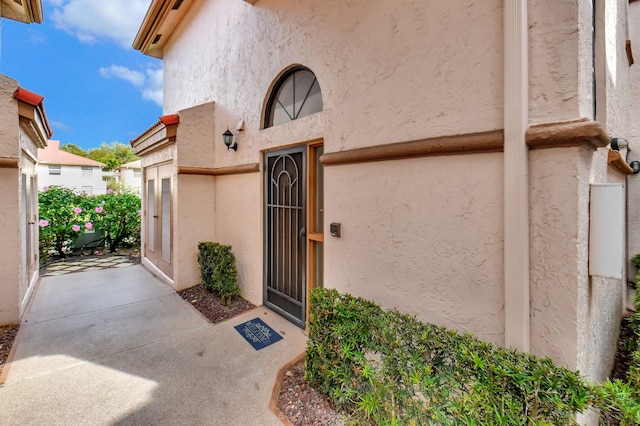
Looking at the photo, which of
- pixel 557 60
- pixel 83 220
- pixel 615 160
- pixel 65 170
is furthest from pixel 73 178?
pixel 615 160

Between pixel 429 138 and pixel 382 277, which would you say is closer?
pixel 429 138

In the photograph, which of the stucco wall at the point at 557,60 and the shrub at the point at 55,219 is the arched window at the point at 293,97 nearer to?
the stucco wall at the point at 557,60

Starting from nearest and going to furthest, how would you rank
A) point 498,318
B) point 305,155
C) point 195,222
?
point 498,318 → point 305,155 → point 195,222

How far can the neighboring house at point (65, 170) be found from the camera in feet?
85.6

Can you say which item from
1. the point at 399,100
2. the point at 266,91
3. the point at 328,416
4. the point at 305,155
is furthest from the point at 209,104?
the point at 328,416

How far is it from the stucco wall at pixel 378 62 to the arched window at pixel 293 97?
0.16 meters

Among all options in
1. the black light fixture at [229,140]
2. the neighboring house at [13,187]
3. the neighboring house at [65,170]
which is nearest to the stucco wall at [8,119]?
the neighboring house at [13,187]

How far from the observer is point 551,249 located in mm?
1878

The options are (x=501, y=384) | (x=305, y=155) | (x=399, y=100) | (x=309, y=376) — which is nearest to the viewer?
(x=501, y=384)

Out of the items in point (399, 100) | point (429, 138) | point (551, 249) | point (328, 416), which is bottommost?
point (328, 416)

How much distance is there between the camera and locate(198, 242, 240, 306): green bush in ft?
16.2

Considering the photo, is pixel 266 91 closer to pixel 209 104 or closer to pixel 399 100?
pixel 209 104

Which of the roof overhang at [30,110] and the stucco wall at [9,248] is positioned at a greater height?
the roof overhang at [30,110]

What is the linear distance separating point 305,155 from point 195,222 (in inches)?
126
